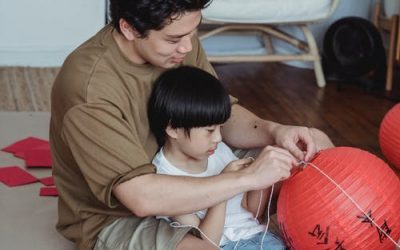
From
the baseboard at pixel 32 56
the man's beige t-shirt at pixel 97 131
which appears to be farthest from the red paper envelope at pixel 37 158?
the baseboard at pixel 32 56

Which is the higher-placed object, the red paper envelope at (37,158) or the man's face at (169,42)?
the man's face at (169,42)

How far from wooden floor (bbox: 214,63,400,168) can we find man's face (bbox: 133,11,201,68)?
1569 millimetres

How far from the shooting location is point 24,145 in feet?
8.66

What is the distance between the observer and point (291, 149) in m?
1.68

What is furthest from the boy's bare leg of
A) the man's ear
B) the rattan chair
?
the rattan chair

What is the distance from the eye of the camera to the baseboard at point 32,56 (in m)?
3.93

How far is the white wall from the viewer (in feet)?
12.8

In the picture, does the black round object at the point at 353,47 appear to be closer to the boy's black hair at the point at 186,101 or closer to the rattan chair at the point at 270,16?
the rattan chair at the point at 270,16

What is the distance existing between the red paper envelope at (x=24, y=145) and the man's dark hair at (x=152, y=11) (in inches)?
49.3

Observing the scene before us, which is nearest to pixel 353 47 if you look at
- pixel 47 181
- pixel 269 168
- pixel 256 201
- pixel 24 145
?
pixel 24 145

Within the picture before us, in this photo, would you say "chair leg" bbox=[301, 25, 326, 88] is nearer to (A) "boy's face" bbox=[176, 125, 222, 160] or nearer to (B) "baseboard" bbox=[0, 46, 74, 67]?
(B) "baseboard" bbox=[0, 46, 74, 67]

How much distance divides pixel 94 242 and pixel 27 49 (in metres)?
2.56

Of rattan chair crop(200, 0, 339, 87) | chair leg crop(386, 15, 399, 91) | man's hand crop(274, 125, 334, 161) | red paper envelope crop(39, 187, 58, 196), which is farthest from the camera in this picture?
chair leg crop(386, 15, 399, 91)

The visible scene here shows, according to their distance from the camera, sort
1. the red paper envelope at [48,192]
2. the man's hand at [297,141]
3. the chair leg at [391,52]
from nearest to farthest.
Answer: the man's hand at [297,141], the red paper envelope at [48,192], the chair leg at [391,52]
